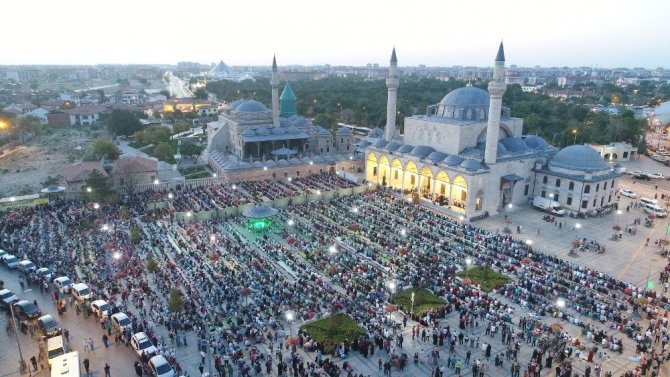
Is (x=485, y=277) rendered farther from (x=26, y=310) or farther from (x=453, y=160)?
(x=26, y=310)

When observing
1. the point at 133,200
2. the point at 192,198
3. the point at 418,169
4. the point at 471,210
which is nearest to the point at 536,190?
the point at 471,210

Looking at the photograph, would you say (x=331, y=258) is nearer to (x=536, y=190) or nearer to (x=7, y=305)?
(x=7, y=305)

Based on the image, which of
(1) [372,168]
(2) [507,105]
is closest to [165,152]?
(1) [372,168]

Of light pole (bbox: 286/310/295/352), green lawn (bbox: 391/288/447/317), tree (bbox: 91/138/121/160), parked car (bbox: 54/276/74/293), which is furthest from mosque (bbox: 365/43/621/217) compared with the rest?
tree (bbox: 91/138/121/160)

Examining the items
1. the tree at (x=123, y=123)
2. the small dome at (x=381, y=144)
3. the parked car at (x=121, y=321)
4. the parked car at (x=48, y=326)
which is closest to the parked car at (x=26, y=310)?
the parked car at (x=48, y=326)

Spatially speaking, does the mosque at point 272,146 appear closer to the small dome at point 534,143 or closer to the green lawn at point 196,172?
the green lawn at point 196,172
